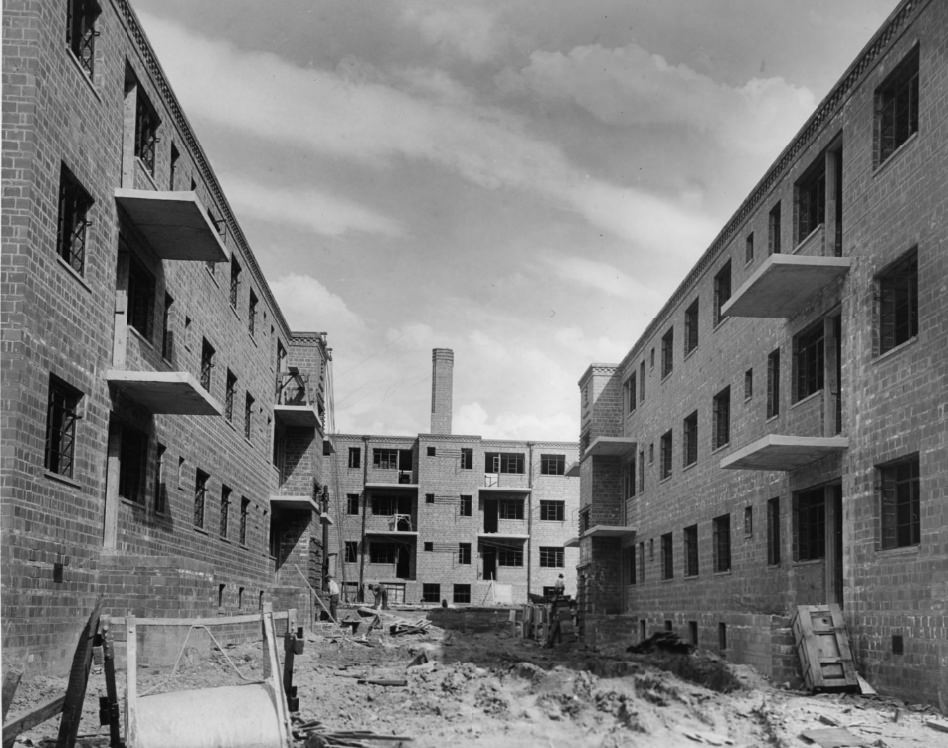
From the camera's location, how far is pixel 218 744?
826 centimetres

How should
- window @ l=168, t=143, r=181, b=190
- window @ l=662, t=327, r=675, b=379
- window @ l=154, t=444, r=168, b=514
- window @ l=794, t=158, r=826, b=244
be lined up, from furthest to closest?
window @ l=662, t=327, r=675, b=379, window @ l=168, t=143, r=181, b=190, window @ l=154, t=444, r=168, b=514, window @ l=794, t=158, r=826, b=244

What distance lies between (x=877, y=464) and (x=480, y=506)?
147ft

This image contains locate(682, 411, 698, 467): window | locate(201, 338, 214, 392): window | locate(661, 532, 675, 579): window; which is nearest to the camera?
locate(201, 338, 214, 392): window

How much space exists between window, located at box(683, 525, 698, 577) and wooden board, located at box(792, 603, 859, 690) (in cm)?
1039

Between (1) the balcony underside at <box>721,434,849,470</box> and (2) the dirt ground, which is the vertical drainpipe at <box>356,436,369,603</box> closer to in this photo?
(2) the dirt ground

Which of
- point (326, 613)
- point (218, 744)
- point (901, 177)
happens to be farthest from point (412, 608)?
point (218, 744)

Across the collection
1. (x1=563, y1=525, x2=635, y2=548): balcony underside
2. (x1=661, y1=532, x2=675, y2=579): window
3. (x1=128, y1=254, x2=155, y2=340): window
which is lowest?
(x1=661, y1=532, x2=675, y2=579): window

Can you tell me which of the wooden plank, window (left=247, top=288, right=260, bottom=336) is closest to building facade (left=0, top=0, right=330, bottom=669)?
window (left=247, top=288, right=260, bottom=336)

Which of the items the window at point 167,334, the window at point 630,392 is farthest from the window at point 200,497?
the window at point 630,392

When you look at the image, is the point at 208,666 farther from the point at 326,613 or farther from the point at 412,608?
the point at 412,608

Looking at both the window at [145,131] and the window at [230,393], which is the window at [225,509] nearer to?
the window at [230,393]

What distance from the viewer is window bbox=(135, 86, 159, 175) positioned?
741 inches

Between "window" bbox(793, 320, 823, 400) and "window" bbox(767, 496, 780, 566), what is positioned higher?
"window" bbox(793, 320, 823, 400)

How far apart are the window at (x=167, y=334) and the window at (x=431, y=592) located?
38543mm
